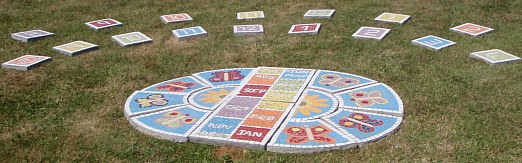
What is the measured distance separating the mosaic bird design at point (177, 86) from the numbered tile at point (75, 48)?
2593 mm

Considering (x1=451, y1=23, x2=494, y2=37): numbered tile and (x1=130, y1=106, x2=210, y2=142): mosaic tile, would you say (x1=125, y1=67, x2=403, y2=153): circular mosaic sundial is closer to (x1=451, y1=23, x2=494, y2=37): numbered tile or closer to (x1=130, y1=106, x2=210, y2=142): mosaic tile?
(x1=130, y1=106, x2=210, y2=142): mosaic tile

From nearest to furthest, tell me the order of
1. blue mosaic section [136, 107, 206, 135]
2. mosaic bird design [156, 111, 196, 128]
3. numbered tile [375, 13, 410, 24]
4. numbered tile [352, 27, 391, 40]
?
blue mosaic section [136, 107, 206, 135] < mosaic bird design [156, 111, 196, 128] < numbered tile [352, 27, 391, 40] < numbered tile [375, 13, 410, 24]

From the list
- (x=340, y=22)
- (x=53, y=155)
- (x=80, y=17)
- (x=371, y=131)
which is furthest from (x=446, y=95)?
(x=80, y=17)

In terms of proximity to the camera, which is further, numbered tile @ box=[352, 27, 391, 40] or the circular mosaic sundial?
numbered tile @ box=[352, 27, 391, 40]

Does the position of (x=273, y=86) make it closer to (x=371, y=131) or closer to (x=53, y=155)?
(x=371, y=131)

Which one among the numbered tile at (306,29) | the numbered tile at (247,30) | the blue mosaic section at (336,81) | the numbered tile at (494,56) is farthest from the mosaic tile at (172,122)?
the numbered tile at (494,56)

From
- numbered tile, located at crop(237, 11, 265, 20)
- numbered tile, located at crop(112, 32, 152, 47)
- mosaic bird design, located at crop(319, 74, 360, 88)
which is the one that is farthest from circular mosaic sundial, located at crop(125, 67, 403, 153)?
numbered tile, located at crop(237, 11, 265, 20)

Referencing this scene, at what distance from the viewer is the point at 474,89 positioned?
262 inches

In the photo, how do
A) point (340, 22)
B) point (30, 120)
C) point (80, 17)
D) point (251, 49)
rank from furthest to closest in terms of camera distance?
point (80, 17) < point (340, 22) < point (251, 49) < point (30, 120)

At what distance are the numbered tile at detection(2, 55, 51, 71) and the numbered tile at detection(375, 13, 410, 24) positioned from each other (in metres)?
6.43

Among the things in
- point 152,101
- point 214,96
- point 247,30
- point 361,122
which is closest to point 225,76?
point 214,96

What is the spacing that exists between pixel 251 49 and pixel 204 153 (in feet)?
12.9

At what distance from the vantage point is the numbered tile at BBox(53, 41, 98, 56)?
862 cm

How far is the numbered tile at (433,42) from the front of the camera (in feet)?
27.6
